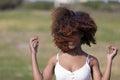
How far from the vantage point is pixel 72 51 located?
4.87 m

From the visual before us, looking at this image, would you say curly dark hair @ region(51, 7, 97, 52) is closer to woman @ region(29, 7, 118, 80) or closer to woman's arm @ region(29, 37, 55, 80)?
woman @ region(29, 7, 118, 80)

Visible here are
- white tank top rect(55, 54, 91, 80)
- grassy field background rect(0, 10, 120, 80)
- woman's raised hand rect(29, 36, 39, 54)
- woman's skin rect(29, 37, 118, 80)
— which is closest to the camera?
white tank top rect(55, 54, 91, 80)

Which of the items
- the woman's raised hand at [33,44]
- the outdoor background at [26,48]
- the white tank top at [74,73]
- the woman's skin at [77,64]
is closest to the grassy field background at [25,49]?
the outdoor background at [26,48]

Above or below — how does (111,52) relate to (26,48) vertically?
above

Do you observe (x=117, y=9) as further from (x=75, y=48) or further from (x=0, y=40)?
(x=75, y=48)

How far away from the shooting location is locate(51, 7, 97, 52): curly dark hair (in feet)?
15.8

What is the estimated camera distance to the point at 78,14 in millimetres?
4938

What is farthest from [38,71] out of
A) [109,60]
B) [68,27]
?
[109,60]

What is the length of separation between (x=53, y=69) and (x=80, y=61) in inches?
9.2

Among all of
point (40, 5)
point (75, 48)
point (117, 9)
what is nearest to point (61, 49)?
point (75, 48)

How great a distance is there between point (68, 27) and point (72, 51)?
0.65 ft

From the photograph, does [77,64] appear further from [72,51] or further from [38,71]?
[38,71]

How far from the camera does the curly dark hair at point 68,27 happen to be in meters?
4.82

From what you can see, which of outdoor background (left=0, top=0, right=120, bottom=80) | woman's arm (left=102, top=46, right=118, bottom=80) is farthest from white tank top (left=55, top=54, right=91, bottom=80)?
outdoor background (left=0, top=0, right=120, bottom=80)
